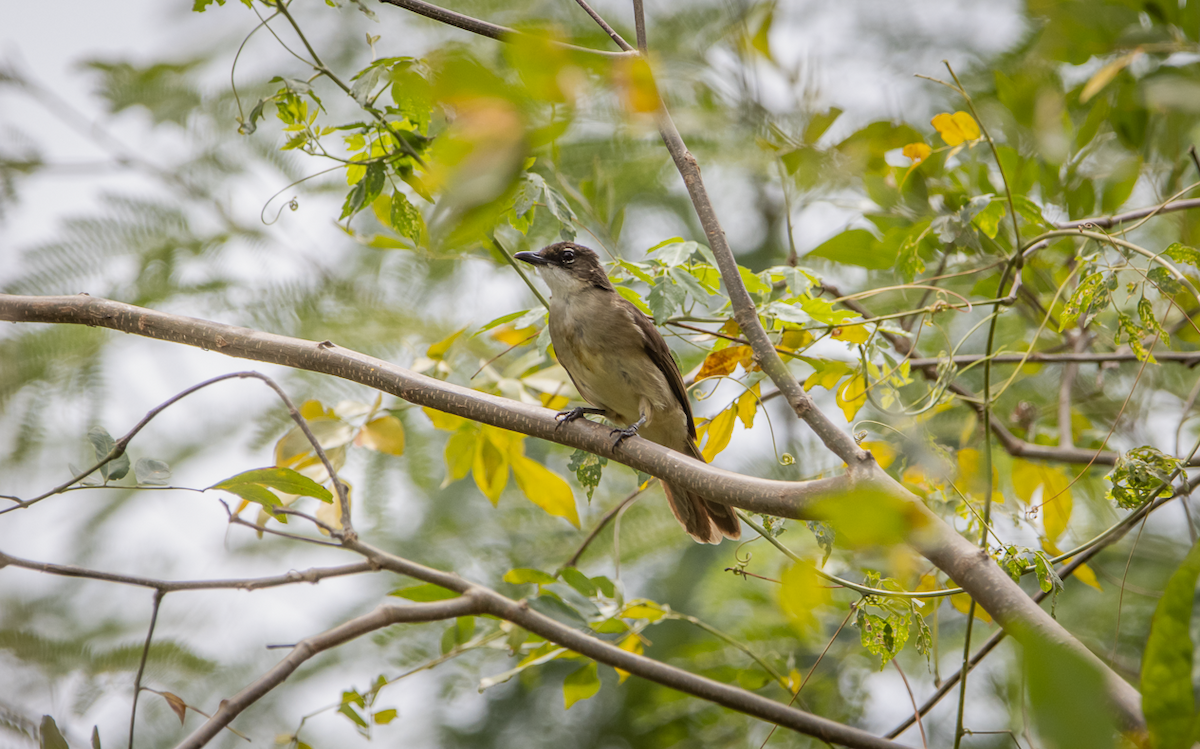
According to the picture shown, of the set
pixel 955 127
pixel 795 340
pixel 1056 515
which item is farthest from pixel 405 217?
pixel 1056 515

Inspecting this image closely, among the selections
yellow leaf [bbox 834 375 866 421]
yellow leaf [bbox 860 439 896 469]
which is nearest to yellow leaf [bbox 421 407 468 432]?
yellow leaf [bbox 834 375 866 421]

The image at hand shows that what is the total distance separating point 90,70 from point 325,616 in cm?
273

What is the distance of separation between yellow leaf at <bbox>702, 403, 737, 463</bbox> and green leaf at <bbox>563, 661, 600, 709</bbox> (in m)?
0.81

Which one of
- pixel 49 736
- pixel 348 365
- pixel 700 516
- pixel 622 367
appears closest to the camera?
pixel 49 736

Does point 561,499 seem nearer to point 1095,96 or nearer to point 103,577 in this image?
point 103,577

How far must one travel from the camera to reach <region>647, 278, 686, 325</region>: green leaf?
80.1 inches

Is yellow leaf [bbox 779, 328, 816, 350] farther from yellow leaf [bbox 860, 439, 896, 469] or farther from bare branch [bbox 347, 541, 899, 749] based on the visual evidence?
bare branch [bbox 347, 541, 899, 749]

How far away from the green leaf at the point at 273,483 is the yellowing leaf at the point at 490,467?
2.49 ft

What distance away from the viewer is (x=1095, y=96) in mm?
2590

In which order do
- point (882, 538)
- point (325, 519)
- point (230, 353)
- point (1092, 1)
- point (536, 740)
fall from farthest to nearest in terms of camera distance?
point (536, 740) < point (325, 519) < point (230, 353) < point (1092, 1) < point (882, 538)

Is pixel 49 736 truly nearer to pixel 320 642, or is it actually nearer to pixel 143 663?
pixel 143 663

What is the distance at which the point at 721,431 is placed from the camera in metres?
2.29

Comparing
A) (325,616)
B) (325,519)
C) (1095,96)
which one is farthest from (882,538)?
(325,616)

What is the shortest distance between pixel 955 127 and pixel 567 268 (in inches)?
69.2
